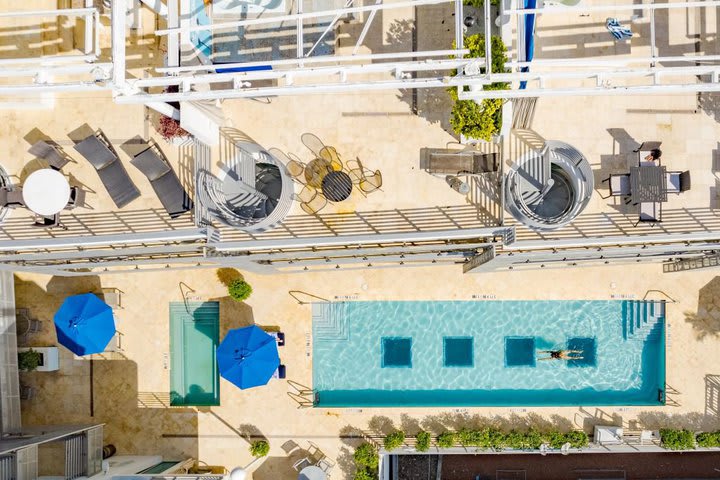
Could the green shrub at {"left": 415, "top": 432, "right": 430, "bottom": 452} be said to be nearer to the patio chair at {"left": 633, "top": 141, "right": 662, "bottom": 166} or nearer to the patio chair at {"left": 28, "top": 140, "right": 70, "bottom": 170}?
the patio chair at {"left": 633, "top": 141, "right": 662, "bottom": 166}

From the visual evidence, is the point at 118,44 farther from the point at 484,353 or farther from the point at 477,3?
the point at 484,353

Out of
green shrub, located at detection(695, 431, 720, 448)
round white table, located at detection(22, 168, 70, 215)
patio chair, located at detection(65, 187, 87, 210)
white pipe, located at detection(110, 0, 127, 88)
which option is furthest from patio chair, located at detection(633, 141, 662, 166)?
round white table, located at detection(22, 168, 70, 215)

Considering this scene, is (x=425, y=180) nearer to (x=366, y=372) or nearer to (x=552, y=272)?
(x=552, y=272)

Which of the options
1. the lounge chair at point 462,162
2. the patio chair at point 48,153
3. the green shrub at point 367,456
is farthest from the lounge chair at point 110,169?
the green shrub at point 367,456

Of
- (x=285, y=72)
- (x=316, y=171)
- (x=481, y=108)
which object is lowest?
(x=316, y=171)

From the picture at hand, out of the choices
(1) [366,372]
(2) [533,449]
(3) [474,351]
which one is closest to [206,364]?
(1) [366,372]

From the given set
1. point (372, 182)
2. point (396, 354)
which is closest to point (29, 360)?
point (396, 354)
